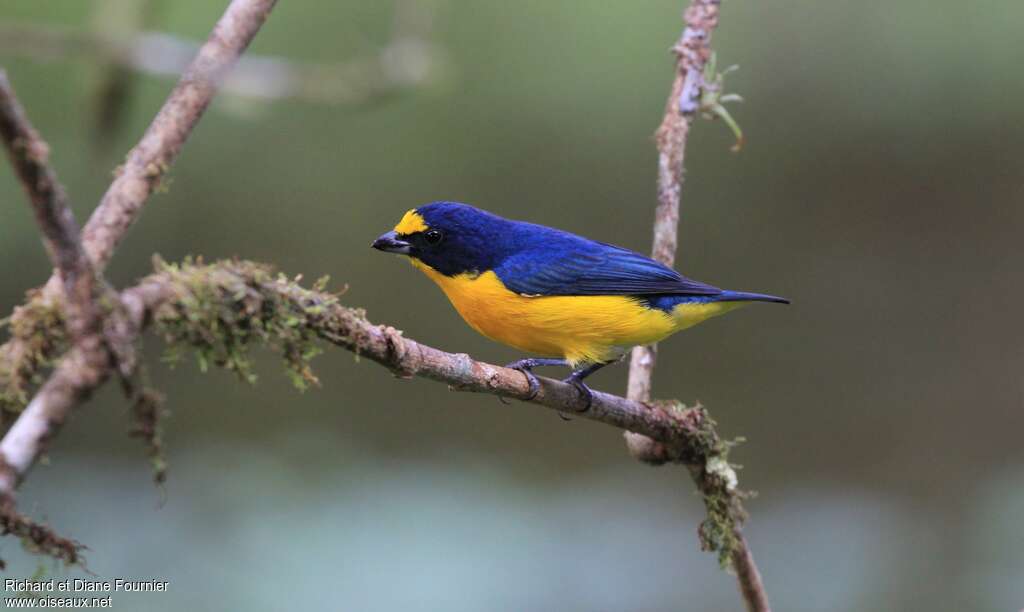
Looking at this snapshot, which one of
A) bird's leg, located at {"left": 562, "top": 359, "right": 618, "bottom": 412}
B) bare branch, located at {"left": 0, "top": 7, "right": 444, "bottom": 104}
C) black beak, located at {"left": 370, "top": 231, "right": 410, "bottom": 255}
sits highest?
black beak, located at {"left": 370, "top": 231, "right": 410, "bottom": 255}

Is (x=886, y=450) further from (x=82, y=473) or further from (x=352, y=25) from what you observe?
(x=82, y=473)

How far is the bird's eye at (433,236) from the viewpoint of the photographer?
14.2 ft

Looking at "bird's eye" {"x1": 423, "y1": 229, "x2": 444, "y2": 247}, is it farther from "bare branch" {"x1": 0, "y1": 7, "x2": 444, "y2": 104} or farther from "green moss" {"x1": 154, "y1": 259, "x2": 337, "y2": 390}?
"green moss" {"x1": 154, "y1": 259, "x2": 337, "y2": 390}

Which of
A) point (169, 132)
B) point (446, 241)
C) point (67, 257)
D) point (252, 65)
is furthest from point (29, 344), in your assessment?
point (446, 241)

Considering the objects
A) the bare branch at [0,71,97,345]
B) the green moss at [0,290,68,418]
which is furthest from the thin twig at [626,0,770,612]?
the bare branch at [0,71,97,345]

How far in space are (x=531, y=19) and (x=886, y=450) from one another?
3.79 meters

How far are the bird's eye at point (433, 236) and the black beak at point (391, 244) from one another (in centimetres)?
8

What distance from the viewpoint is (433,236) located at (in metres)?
4.34

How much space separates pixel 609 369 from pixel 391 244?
350 cm

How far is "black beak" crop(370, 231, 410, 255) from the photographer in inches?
168

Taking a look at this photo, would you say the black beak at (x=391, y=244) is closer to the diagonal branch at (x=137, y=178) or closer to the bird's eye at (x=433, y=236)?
the bird's eye at (x=433, y=236)

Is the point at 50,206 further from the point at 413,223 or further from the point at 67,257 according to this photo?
the point at 413,223

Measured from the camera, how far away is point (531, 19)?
7.32m

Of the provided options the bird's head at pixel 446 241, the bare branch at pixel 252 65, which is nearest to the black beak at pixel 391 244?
the bird's head at pixel 446 241
